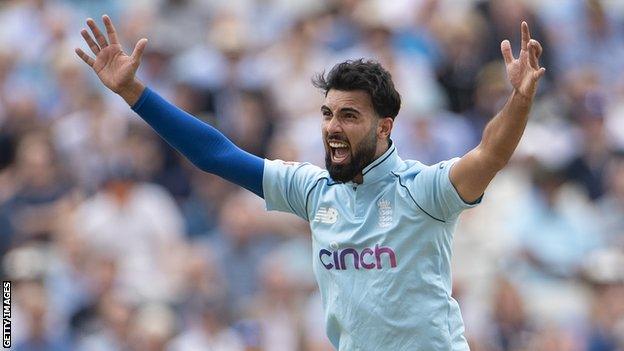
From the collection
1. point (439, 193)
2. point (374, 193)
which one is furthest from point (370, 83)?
point (439, 193)

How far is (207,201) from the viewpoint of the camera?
11.2 m

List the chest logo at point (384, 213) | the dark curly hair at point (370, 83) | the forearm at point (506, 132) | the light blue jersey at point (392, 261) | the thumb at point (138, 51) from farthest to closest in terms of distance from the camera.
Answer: the thumb at point (138, 51) → the dark curly hair at point (370, 83) → the chest logo at point (384, 213) → the light blue jersey at point (392, 261) → the forearm at point (506, 132)

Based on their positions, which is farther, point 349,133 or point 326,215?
point 326,215

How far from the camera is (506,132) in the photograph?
5340 mm

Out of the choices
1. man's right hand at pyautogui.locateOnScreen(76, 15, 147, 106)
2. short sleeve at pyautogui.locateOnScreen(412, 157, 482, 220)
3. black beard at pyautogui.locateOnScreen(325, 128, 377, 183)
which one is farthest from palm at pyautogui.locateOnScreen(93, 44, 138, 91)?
short sleeve at pyautogui.locateOnScreen(412, 157, 482, 220)

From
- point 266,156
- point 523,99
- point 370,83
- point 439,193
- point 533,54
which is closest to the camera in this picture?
point 523,99

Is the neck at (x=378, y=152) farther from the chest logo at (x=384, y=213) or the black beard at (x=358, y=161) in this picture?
the chest logo at (x=384, y=213)

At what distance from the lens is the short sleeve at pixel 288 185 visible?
614 centimetres

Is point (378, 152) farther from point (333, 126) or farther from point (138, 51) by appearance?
point (138, 51)

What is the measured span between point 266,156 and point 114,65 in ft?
17.0

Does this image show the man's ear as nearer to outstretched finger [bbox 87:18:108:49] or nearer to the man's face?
the man's face

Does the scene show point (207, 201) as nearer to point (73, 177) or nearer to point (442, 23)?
point (73, 177)

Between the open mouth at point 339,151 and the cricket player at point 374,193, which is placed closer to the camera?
the cricket player at point 374,193

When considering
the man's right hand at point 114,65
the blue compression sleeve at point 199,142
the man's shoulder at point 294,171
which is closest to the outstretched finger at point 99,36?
the man's right hand at point 114,65
